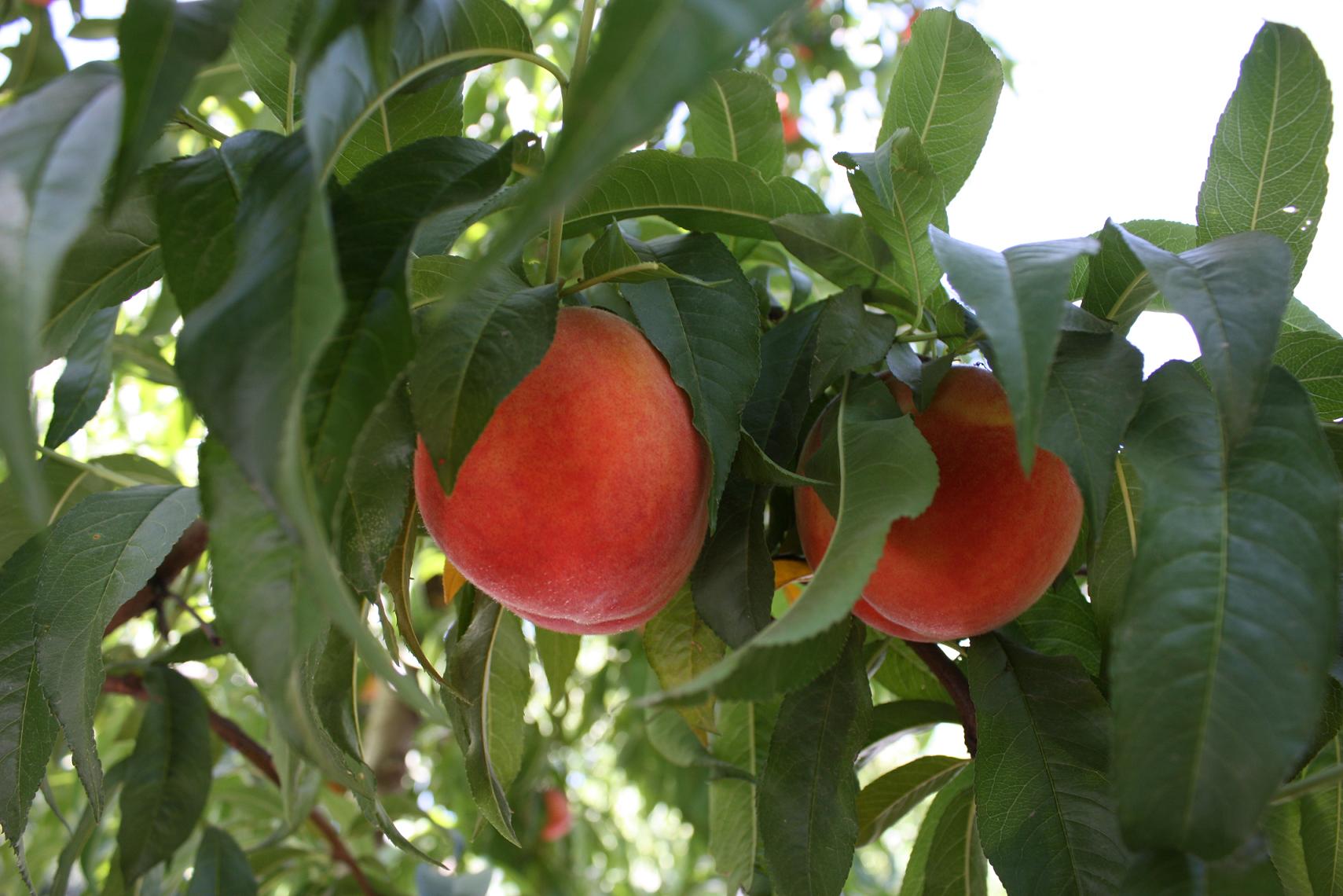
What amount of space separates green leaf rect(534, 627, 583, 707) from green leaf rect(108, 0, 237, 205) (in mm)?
480

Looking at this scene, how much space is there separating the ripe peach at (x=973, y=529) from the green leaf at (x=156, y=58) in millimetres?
306

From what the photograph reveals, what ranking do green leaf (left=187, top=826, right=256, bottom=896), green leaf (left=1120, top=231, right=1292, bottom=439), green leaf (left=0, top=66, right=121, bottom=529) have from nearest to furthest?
green leaf (left=0, top=66, right=121, bottom=529)
green leaf (left=1120, top=231, right=1292, bottom=439)
green leaf (left=187, top=826, right=256, bottom=896)

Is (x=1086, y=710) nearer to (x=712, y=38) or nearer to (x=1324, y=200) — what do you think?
(x=1324, y=200)

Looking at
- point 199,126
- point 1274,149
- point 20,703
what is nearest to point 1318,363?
point 1274,149

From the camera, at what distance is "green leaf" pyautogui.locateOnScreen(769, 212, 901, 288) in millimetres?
521

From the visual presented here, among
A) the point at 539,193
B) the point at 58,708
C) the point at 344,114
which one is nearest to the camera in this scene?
the point at 539,193

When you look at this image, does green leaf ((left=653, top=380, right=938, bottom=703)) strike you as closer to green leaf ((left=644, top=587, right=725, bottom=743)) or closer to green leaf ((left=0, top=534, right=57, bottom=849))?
green leaf ((left=644, top=587, right=725, bottom=743))

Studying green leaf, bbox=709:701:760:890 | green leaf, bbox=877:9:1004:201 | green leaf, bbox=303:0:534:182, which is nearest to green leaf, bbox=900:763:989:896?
green leaf, bbox=709:701:760:890

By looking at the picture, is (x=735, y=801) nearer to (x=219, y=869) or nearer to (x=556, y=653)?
(x=556, y=653)

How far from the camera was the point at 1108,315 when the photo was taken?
1.61ft

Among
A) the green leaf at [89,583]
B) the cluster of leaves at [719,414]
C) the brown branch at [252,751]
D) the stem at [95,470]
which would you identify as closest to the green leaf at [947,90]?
the cluster of leaves at [719,414]

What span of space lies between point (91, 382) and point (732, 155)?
0.42 metres

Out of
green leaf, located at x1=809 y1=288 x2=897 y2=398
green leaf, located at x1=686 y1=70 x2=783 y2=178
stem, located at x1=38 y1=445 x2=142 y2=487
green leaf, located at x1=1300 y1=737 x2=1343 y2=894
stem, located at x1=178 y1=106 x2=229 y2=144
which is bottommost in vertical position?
stem, located at x1=38 y1=445 x2=142 y2=487

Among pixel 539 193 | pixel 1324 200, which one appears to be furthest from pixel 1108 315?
pixel 539 193
